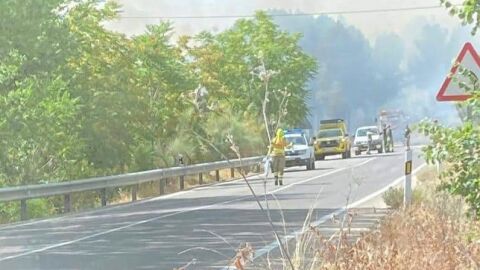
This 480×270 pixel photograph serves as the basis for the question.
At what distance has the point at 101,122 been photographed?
35.8 meters

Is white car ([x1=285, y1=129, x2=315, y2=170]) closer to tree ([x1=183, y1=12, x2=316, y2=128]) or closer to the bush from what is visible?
tree ([x1=183, y1=12, x2=316, y2=128])

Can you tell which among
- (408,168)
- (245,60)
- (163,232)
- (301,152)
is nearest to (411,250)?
(163,232)

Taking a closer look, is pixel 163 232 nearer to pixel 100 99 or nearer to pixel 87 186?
Result: pixel 87 186

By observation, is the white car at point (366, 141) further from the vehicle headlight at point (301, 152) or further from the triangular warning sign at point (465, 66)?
the triangular warning sign at point (465, 66)

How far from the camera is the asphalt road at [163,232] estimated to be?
1188 cm

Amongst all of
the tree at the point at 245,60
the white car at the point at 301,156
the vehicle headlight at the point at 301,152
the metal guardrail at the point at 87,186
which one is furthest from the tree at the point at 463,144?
the tree at the point at 245,60

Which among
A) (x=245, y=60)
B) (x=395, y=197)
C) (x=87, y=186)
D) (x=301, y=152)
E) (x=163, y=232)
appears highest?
(x=245, y=60)

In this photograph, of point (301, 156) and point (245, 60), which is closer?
point (301, 156)

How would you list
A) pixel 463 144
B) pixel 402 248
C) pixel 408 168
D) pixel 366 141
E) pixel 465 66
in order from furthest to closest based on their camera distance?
pixel 366 141, pixel 408 168, pixel 465 66, pixel 463 144, pixel 402 248

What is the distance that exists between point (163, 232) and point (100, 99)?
20877 millimetres

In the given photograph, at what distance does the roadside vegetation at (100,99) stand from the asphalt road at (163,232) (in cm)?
193

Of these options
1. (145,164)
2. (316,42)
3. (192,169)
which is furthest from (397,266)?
(316,42)

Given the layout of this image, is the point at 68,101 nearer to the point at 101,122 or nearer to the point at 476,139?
the point at 101,122

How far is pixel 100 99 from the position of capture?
1414 inches
